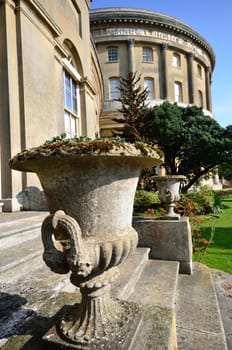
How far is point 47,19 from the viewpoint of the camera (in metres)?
6.31

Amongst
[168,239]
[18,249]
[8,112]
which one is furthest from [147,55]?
[18,249]

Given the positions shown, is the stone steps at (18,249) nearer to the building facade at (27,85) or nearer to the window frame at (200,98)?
the building facade at (27,85)

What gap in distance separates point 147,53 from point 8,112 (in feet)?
69.5

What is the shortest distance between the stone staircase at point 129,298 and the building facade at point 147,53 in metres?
17.3

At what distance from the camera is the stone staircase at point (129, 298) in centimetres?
137

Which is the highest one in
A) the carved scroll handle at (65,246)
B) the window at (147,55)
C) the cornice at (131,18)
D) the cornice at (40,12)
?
the cornice at (131,18)

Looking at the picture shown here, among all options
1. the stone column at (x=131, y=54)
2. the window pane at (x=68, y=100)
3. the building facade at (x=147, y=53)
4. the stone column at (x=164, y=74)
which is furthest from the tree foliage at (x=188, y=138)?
the stone column at (x=131, y=54)

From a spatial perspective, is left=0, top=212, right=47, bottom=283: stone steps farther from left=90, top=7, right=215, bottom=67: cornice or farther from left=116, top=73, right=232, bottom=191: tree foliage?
left=90, top=7, right=215, bottom=67: cornice

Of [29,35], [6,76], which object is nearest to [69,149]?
[6,76]

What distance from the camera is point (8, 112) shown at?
5.26 metres

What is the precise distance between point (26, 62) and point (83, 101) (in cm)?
424

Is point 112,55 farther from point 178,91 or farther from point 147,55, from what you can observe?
point 178,91

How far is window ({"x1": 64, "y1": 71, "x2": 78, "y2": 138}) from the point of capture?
860 cm

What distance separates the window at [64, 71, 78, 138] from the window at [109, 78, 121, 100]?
12.3m
